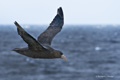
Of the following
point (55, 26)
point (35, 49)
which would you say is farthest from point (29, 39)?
point (55, 26)

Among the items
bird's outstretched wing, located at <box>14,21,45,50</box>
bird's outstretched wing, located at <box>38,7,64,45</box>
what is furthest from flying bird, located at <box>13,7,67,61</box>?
bird's outstretched wing, located at <box>38,7,64,45</box>

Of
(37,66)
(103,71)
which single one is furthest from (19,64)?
(103,71)

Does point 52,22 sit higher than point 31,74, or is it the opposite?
point 31,74

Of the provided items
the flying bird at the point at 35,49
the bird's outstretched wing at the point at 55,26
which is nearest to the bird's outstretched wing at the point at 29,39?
the flying bird at the point at 35,49

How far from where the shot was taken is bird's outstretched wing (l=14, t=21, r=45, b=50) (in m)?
7.77

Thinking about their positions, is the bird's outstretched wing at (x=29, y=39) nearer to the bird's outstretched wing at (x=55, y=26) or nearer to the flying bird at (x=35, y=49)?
the flying bird at (x=35, y=49)

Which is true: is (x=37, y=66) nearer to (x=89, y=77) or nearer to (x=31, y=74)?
(x=31, y=74)

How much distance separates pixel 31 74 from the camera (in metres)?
53.7

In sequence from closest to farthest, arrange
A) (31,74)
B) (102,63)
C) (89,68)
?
(31,74)
(89,68)
(102,63)

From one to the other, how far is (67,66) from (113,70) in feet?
38.3

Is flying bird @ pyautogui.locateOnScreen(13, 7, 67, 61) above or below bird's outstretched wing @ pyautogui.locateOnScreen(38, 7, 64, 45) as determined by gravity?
below

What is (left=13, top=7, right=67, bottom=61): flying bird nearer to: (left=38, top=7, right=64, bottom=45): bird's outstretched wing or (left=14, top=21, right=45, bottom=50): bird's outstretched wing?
(left=14, top=21, right=45, bottom=50): bird's outstretched wing

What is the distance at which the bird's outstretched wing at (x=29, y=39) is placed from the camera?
7771 millimetres

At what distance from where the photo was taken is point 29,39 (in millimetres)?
8102
